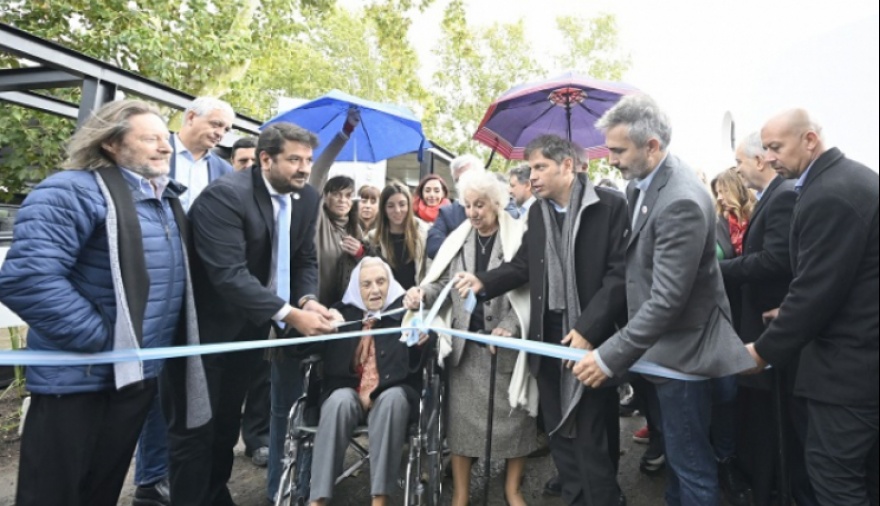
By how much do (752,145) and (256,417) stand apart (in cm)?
407

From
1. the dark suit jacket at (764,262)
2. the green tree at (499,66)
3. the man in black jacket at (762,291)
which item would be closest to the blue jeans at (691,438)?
the man in black jacket at (762,291)

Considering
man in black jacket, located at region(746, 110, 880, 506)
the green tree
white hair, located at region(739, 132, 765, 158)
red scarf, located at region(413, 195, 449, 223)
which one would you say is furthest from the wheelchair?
Answer: the green tree

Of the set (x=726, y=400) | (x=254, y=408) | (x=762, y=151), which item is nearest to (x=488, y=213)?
(x=762, y=151)

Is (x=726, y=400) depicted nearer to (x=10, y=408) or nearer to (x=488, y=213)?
(x=488, y=213)

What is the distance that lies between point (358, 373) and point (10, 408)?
4.20 m

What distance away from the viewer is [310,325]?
3133 millimetres

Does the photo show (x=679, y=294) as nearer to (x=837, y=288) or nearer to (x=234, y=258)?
(x=837, y=288)

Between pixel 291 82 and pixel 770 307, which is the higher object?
pixel 291 82

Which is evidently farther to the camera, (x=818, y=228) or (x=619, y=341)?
(x=619, y=341)

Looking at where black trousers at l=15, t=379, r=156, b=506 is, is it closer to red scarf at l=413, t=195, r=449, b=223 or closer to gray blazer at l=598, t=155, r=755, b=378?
gray blazer at l=598, t=155, r=755, b=378

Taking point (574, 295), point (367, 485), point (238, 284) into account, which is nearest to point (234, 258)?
point (238, 284)

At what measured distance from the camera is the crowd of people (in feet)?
7.23

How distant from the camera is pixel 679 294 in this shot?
2436mm

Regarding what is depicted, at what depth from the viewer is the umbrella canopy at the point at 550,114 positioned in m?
3.82
